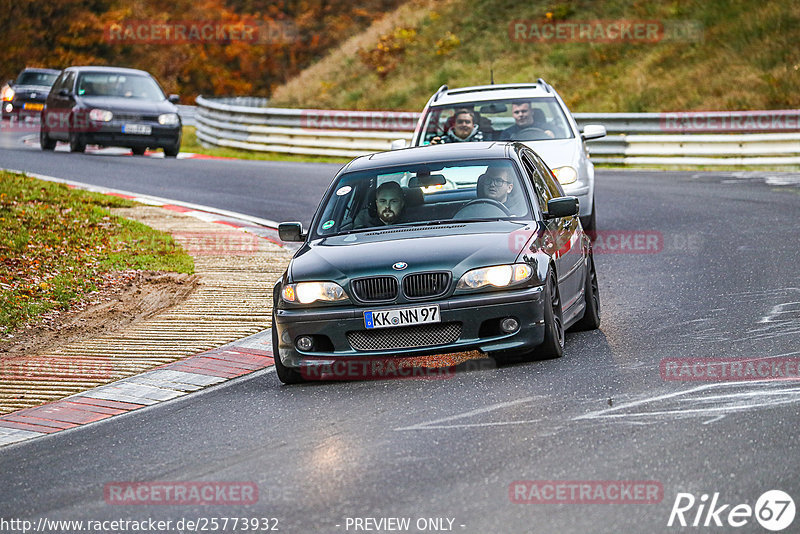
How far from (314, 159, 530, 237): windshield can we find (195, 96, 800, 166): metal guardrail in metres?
16.1

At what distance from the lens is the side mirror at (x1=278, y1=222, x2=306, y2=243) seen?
32.0ft

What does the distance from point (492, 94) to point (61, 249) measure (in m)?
5.19

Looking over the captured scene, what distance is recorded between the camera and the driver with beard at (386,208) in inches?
379

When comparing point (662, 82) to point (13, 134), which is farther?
point (13, 134)

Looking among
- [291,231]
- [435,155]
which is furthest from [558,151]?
[291,231]

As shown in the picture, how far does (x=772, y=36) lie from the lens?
34.1 m

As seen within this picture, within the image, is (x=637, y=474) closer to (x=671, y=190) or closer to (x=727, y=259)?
(x=727, y=259)

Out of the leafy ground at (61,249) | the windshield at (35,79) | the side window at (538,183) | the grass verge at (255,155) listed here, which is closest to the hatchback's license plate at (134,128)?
the grass verge at (255,155)

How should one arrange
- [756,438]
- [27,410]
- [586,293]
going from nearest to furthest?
[756,438] → [27,410] → [586,293]

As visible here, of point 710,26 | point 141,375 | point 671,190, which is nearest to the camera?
point 141,375

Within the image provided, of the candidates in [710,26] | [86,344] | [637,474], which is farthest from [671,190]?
[710,26]

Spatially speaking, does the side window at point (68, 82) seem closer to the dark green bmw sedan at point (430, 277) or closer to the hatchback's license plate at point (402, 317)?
the dark green bmw sedan at point (430, 277)

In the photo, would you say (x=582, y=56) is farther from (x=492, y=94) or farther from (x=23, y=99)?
(x=492, y=94)

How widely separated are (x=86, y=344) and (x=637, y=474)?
19.0 ft
